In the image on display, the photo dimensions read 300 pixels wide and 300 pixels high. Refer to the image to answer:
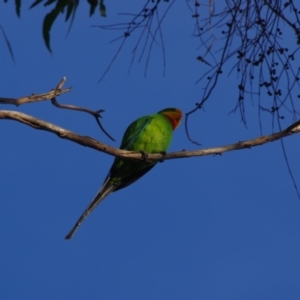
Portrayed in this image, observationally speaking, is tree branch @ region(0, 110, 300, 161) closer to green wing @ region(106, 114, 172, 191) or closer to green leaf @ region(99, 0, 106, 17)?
green leaf @ region(99, 0, 106, 17)

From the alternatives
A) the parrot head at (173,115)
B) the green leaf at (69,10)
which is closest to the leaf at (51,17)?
the green leaf at (69,10)

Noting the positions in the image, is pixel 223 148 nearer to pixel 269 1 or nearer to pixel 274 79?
pixel 274 79

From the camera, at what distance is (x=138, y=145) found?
13.8 ft

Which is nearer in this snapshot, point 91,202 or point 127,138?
point 91,202

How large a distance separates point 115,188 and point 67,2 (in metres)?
1.92

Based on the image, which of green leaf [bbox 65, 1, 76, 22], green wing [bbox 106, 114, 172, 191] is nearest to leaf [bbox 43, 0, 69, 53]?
green leaf [bbox 65, 1, 76, 22]

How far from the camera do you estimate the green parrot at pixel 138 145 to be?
396cm

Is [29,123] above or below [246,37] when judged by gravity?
below

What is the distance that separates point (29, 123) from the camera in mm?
2734

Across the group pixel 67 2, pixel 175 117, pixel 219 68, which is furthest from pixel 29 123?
pixel 175 117

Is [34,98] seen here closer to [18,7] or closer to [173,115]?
[18,7]

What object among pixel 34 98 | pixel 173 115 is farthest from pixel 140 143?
pixel 34 98

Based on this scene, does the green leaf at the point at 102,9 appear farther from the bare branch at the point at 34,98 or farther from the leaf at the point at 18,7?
the bare branch at the point at 34,98

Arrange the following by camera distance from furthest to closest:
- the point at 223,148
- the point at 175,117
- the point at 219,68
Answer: the point at 175,117
the point at 223,148
the point at 219,68
